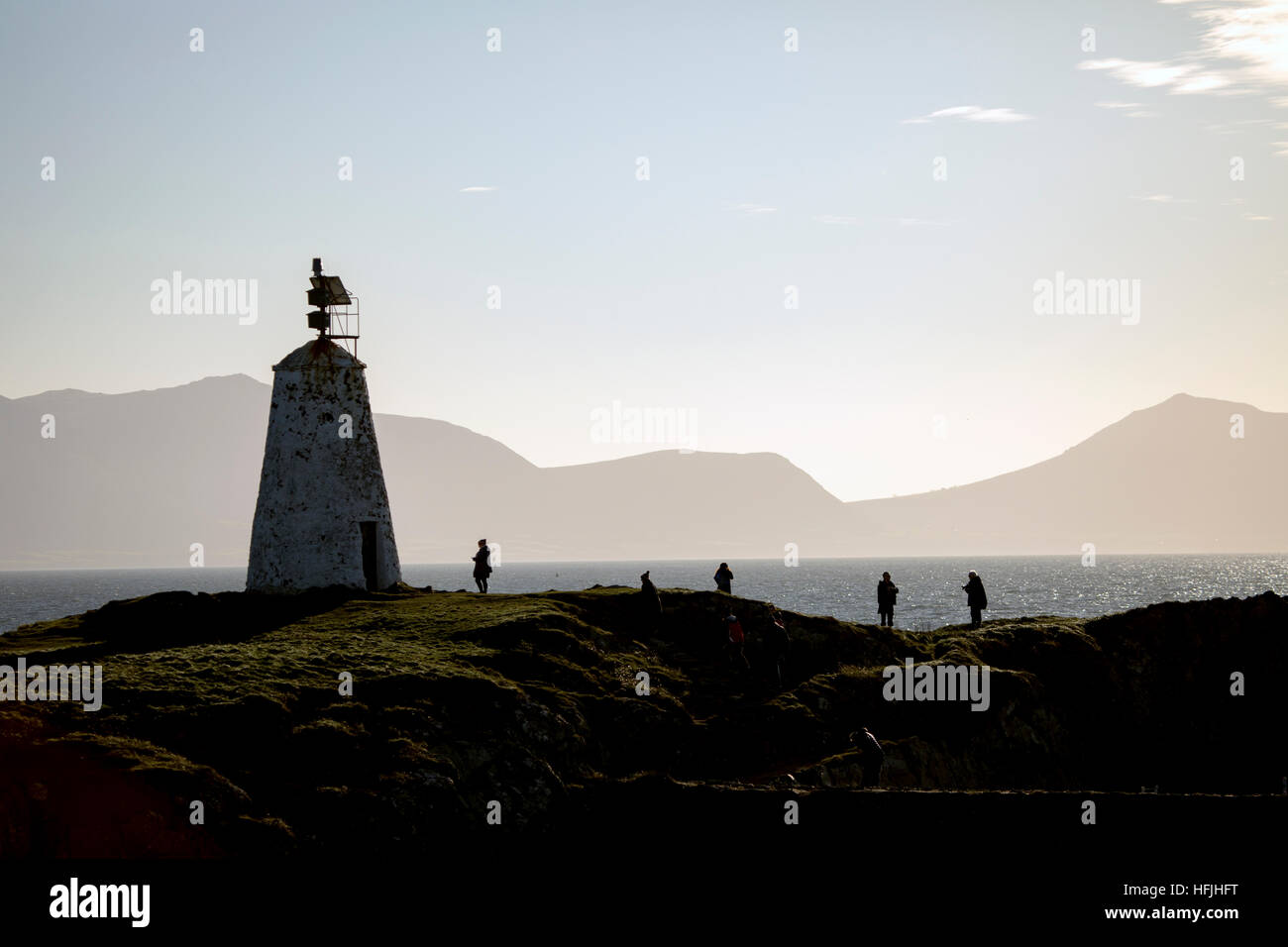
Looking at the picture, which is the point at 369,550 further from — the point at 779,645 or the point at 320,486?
the point at 779,645

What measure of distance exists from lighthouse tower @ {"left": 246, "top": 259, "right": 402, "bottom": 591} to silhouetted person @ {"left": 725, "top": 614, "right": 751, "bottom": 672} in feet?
42.1

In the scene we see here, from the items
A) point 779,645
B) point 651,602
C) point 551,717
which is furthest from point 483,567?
point 551,717

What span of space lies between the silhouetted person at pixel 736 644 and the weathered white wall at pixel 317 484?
11.8 metres

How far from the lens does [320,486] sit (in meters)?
38.7

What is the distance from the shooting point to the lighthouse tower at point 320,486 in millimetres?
38250

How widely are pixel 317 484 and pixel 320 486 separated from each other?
11 centimetres

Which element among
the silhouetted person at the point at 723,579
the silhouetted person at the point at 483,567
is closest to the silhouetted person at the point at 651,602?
the silhouetted person at the point at 723,579

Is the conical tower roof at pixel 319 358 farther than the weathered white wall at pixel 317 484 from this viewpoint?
Yes

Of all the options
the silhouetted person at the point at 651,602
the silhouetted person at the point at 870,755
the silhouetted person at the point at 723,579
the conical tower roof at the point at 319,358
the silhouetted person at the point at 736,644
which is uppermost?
the conical tower roof at the point at 319,358

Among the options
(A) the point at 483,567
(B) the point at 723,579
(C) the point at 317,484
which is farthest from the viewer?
(A) the point at 483,567

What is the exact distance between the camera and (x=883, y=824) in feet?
68.4

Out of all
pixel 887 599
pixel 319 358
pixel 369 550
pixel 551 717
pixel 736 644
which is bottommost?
pixel 551 717

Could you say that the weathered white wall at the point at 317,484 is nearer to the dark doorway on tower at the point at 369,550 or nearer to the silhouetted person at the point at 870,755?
the dark doorway on tower at the point at 369,550

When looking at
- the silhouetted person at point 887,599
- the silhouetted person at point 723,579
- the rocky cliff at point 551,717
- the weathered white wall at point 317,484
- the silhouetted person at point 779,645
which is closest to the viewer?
the rocky cliff at point 551,717
